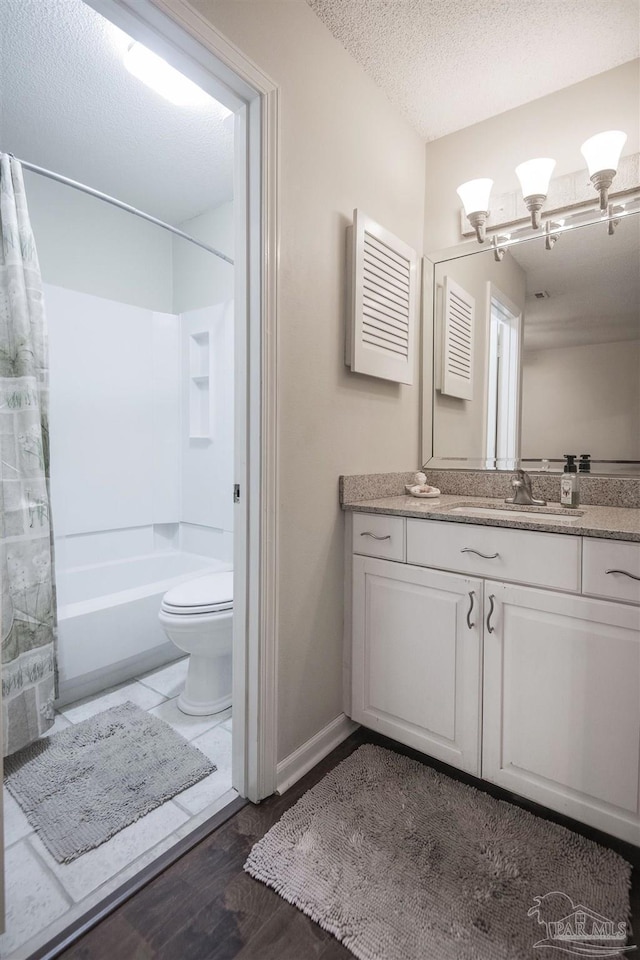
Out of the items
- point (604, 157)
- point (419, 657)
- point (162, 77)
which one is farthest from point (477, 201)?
point (419, 657)

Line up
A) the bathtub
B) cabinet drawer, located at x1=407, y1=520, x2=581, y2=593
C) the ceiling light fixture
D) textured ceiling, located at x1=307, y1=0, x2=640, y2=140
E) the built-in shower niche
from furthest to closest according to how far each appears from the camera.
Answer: the built-in shower niche, the bathtub, the ceiling light fixture, textured ceiling, located at x1=307, y1=0, x2=640, y2=140, cabinet drawer, located at x1=407, y1=520, x2=581, y2=593

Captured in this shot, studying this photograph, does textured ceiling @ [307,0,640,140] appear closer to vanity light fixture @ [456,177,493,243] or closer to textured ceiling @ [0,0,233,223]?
vanity light fixture @ [456,177,493,243]

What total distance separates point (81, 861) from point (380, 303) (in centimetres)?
201

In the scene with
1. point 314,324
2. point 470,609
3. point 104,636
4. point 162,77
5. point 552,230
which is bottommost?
point 104,636

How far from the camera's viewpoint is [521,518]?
1458 mm

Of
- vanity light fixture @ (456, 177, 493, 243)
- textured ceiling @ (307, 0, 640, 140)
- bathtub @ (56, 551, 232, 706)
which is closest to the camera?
textured ceiling @ (307, 0, 640, 140)

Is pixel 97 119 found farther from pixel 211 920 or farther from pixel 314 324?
pixel 211 920

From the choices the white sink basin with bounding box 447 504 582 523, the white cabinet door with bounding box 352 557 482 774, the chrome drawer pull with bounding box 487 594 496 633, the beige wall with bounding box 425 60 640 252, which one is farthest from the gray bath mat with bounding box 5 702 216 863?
the beige wall with bounding box 425 60 640 252

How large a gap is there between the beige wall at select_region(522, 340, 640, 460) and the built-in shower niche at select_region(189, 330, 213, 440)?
189cm

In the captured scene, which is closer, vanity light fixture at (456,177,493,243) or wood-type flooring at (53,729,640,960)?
wood-type flooring at (53,729,640,960)

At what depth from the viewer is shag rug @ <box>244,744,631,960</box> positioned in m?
Result: 1.07

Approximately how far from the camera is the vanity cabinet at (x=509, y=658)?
1251 mm

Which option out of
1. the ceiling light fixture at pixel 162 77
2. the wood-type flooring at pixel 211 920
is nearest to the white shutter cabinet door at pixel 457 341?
the ceiling light fixture at pixel 162 77

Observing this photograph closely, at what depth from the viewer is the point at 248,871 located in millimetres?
1222
